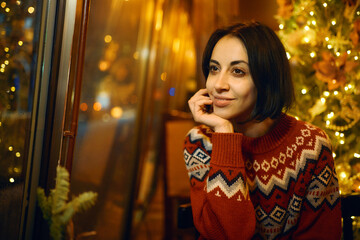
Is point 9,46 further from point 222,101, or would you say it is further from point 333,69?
point 333,69

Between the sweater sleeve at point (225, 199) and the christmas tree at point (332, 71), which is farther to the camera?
the christmas tree at point (332, 71)

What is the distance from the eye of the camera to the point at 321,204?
1.33 meters

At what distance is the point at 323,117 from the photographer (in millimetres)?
1955

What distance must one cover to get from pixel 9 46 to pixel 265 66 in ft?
3.27

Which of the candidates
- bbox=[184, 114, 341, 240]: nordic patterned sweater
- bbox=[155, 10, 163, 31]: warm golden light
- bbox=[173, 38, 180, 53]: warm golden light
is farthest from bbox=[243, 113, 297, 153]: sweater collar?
bbox=[173, 38, 180, 53]: warm golden light

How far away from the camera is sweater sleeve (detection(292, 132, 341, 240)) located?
1307mm

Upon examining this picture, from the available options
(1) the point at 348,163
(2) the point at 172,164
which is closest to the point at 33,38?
(2) the point at 172,164

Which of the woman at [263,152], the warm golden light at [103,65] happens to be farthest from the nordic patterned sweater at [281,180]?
the warm golden light at [103,65]

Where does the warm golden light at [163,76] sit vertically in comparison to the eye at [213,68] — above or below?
above

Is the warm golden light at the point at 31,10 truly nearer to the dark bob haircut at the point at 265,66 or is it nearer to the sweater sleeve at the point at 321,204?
the dark bob haircut at the point at 265,66

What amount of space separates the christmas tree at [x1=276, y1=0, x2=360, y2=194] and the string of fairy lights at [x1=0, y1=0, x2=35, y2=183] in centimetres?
155

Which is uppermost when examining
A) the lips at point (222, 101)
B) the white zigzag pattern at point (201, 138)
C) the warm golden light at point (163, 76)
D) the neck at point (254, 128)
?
the warm golden light at point (163, 76)

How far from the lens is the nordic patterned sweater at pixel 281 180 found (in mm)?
1249

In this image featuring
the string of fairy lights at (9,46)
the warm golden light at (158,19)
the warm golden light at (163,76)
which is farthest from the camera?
the warm golden light at (163,76)
